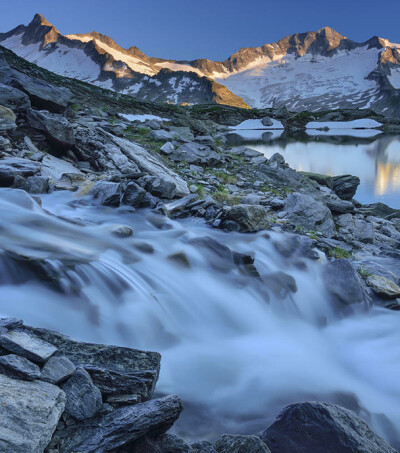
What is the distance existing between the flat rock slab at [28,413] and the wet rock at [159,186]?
7.20 meters

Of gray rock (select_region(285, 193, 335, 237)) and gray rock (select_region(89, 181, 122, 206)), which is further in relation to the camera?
gray rock (select_region(285, 193, 335, 237))

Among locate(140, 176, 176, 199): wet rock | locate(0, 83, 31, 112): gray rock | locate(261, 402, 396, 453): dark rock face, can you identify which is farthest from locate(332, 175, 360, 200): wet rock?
locate(261, 402, 396, 453): dark rock face

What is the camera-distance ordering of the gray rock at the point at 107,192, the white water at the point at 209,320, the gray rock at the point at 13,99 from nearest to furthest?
the white water at the point at 209,320, the gray rock at the point at 107,192, the gray rock at the point at 13,99

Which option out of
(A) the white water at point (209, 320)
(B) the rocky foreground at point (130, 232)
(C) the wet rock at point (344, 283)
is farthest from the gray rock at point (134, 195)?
(C) the wet rock at point (344, 283)

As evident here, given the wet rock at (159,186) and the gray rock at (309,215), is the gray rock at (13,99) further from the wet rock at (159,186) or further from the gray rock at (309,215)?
the gray rock at (309,215)

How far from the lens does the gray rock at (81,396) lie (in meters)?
2.70

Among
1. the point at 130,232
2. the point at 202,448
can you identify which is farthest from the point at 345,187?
the point at 202,448

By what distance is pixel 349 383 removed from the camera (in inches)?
189

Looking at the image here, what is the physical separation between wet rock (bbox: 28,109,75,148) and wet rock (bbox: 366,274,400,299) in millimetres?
9134

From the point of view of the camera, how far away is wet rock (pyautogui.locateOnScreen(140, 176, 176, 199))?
9578 mm

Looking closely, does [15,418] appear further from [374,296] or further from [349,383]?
[374,296]

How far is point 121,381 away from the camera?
314 centimetres

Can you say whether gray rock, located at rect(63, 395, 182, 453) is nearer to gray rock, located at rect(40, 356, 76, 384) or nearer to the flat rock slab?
the flat rock slab

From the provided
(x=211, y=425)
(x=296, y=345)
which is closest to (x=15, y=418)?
(x=211, y=425)
